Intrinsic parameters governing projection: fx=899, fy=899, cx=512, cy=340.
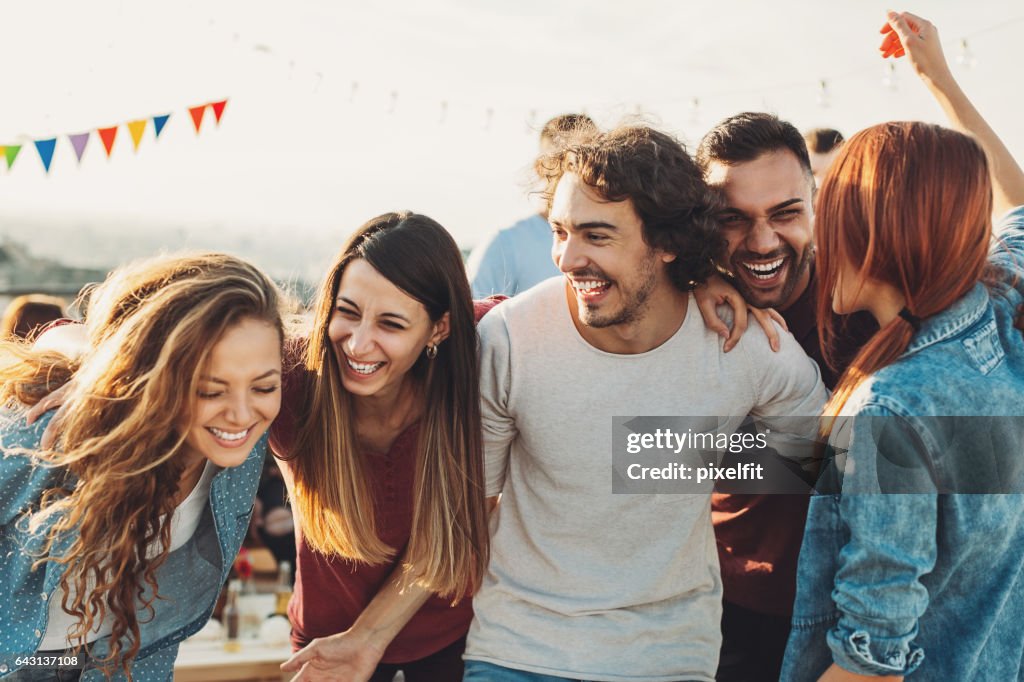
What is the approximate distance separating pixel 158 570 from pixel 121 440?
15.5 inches

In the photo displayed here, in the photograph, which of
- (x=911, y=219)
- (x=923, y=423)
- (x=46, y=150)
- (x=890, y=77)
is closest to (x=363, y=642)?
(x=923, y=423)

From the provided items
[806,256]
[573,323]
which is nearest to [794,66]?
[806,256]

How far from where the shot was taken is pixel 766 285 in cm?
213

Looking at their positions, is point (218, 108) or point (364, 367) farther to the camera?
point (218, 108)

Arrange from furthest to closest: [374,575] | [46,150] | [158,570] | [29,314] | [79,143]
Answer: [79,143] < [46,150] < [29,314] < [374,575] < [158,570]

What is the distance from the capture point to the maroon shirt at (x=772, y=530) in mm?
2115

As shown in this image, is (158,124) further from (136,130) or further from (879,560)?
(879,560)

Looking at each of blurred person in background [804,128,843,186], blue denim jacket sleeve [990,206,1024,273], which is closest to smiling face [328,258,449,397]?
blue denim jacket sleeve [990,206,1024,273]

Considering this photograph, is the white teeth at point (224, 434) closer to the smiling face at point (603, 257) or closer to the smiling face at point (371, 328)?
the smiling face at point (371, 328)

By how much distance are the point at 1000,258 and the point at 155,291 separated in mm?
1712

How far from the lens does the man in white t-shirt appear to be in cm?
199

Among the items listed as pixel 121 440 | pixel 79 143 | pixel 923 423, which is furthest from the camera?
pixel 79 143

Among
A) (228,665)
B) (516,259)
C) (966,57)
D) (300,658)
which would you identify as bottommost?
(228,665)

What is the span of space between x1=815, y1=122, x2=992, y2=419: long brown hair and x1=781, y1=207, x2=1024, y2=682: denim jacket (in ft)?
0.15
